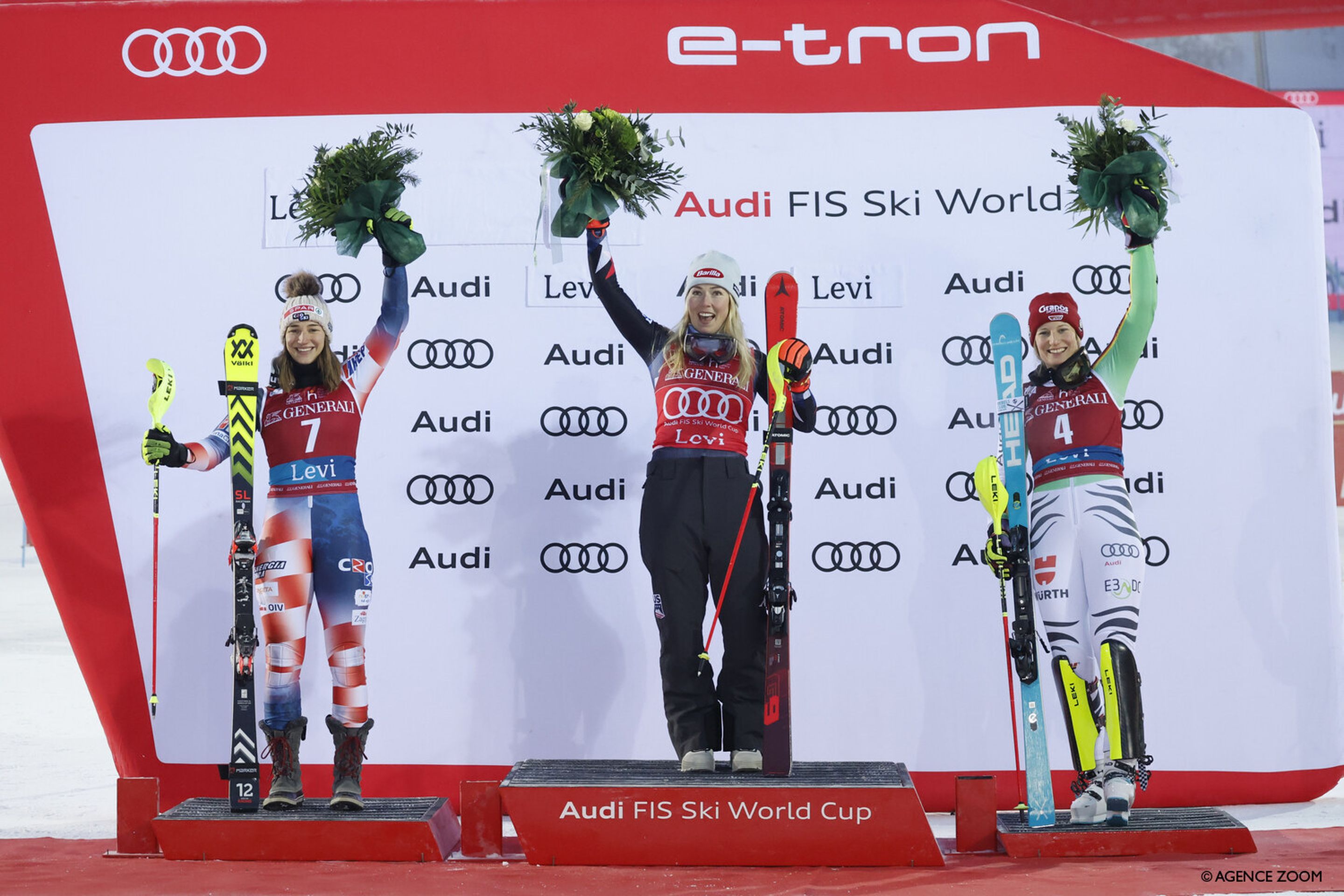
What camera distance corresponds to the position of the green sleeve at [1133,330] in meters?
4.12

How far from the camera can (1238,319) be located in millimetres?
Answer: 4781

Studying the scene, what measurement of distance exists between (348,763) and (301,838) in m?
0.27

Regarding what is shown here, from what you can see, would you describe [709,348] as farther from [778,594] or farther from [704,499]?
[778,594]

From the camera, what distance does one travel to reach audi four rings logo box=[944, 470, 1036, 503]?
4781 mm

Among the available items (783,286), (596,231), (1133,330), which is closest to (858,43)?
(783,286)

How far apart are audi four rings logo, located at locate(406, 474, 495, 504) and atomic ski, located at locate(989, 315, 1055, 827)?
6.30 ft

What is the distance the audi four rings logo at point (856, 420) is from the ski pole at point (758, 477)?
79 centimetres

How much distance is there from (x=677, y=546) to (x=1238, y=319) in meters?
2.34

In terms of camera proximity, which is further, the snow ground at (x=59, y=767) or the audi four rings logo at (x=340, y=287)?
the audi four rings logo at (x=340, y=287)

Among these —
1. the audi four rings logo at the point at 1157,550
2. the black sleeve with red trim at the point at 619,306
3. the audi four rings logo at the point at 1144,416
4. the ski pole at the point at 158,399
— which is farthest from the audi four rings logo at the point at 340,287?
the audi four rings logo at the point at 1157,550

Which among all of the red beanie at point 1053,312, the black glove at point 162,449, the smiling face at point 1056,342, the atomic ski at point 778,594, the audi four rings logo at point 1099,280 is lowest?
the atomic ski at point 778,594

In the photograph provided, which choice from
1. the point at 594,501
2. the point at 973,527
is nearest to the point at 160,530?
the point at 594,501

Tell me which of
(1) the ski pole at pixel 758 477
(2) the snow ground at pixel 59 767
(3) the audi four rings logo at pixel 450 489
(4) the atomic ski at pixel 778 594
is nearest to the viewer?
(4) the atomic ski at pixel 778 594

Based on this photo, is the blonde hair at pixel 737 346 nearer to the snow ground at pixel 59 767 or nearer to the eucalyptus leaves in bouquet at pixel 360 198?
the eucalyptus leaves in bouquet at pixel 360 198
